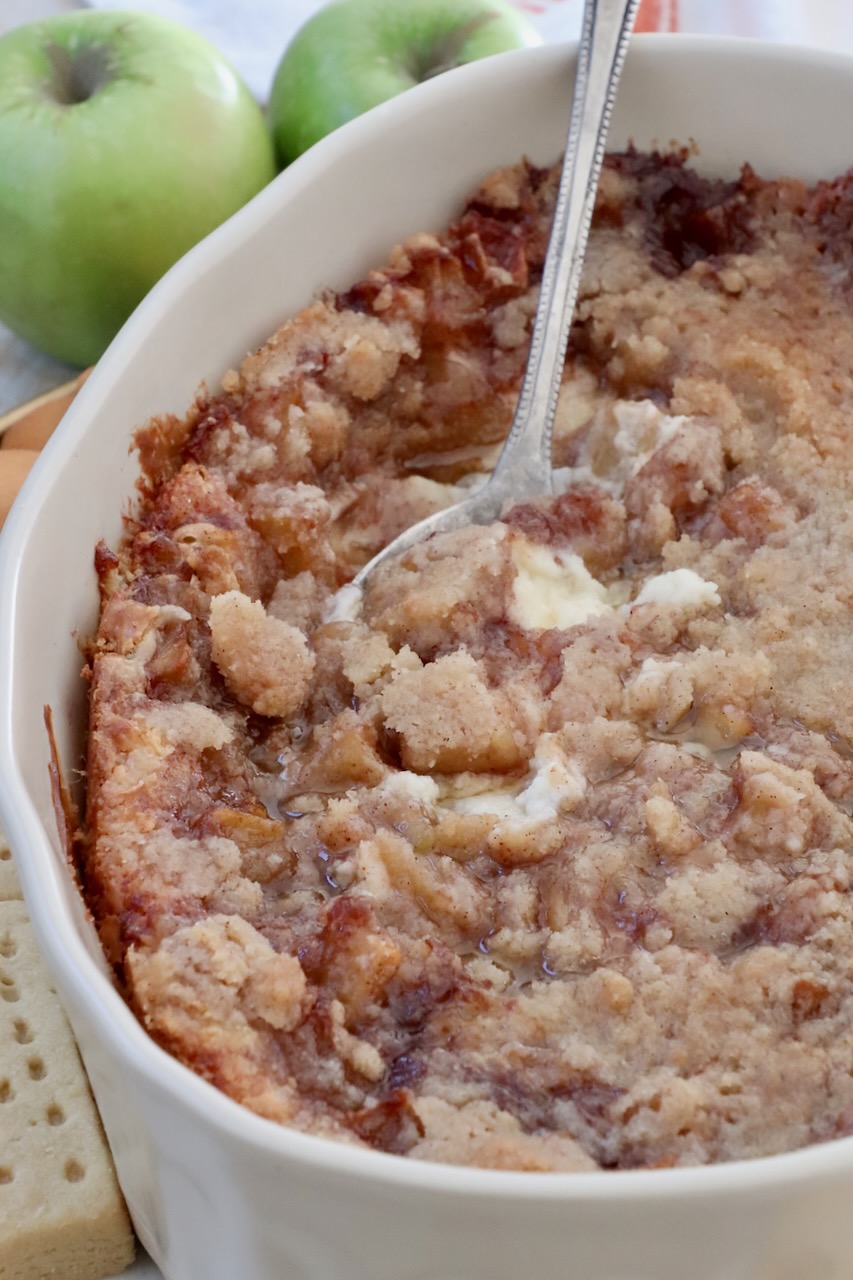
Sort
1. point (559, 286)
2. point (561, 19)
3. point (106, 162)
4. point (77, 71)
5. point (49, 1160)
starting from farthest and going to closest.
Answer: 1. point (561, 19)
2. point (77, 71)
3. point (106, 162)
4. point (559, 286)
5. point (49, 1160)

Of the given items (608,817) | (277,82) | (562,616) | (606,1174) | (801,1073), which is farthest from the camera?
(277,82)

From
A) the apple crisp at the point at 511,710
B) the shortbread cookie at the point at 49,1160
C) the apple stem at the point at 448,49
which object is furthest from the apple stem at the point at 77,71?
the shortbread cookie at the point at 49,1160

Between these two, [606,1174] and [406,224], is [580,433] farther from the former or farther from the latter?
[606,1174]

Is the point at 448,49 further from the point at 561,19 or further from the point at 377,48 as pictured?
the point at 561,19

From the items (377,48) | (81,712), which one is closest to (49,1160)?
(81,712)

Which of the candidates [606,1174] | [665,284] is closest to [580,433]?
[665,284]

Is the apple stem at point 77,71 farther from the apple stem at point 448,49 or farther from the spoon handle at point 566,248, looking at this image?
the spoon handle at point 566,248
